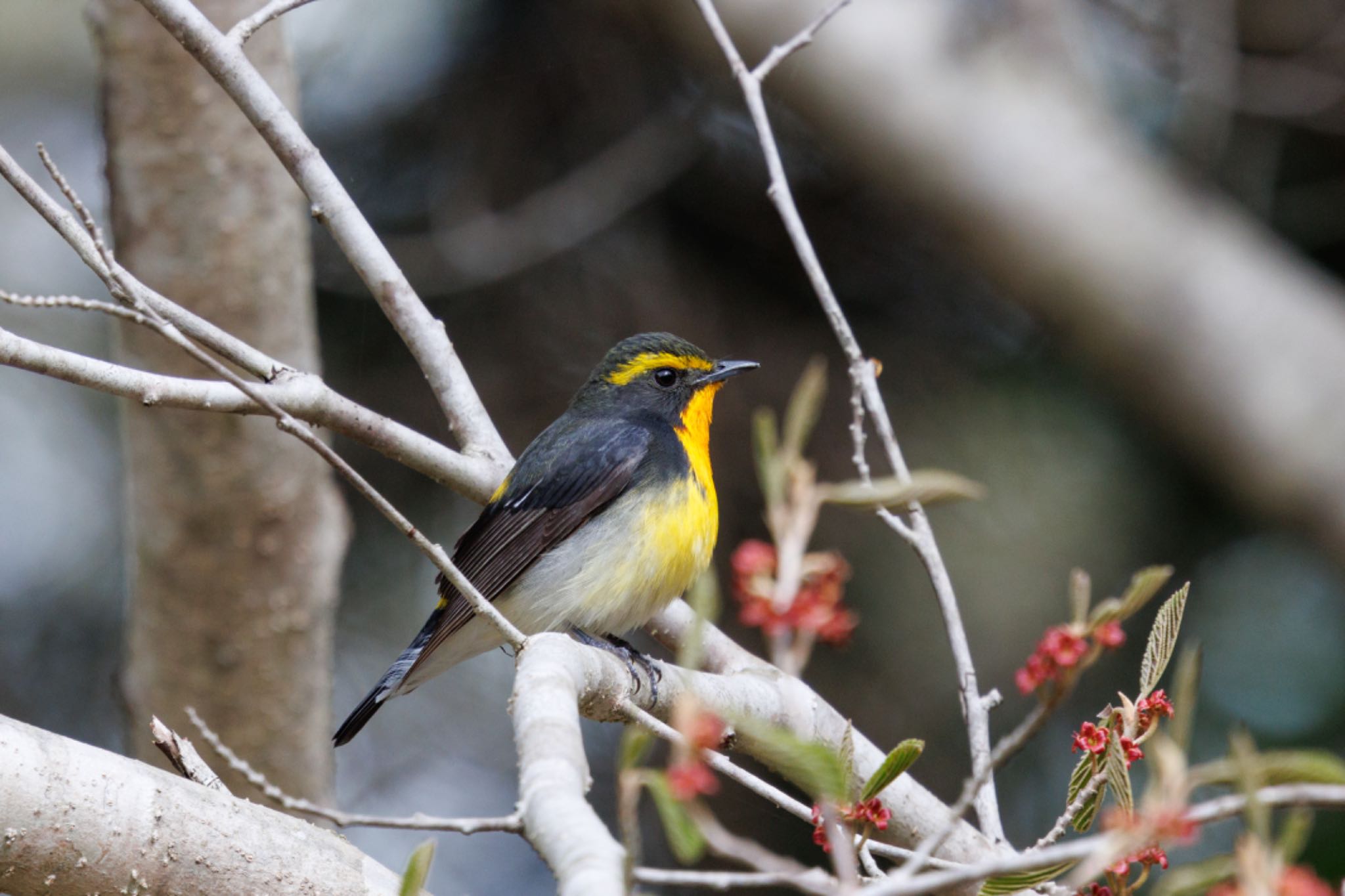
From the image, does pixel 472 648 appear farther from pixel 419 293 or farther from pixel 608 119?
pixel 608 119

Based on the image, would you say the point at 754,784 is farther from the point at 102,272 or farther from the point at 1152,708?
the point at 102,272

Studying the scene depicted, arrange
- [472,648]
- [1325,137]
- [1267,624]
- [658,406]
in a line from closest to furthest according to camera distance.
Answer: [472,648]
[658,406]
[1267,624]
[1325,137]

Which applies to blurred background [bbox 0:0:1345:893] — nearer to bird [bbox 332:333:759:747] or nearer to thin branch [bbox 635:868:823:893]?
bird [bbox 332:333:759:747]

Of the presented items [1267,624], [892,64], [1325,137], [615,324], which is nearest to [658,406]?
[615,324]

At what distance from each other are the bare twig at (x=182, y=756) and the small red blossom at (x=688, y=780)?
3.98 feet

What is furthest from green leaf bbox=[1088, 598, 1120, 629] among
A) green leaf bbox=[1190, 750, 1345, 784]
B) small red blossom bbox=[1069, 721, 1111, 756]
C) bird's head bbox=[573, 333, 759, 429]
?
bird's head bbox=[573, 333, 759, 429]

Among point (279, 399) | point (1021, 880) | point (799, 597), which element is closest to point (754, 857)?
point (799, 597)

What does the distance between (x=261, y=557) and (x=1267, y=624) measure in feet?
12.7

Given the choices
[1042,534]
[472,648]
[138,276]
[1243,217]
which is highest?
[1243,217]

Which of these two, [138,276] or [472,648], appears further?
[138,276]

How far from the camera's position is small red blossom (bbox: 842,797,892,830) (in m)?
1.66

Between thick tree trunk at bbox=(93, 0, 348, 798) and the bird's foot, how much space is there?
166 cm

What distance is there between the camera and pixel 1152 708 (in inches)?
70.3

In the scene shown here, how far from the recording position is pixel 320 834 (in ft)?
7.09
